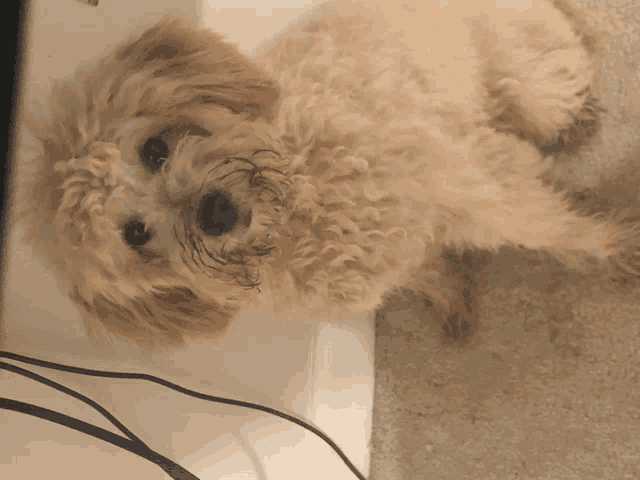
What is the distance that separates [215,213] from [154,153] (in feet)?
0.67

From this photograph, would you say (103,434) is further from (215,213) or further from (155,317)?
(215,213)

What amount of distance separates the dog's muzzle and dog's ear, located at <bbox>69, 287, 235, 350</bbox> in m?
0.19

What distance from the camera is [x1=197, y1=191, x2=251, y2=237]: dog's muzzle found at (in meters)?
0.89

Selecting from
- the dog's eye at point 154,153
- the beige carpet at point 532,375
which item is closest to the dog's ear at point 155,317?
the dog's eye at point 154,153

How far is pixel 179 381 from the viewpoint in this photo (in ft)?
→ 3.72

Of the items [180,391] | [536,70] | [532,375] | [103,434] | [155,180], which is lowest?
[532,375]

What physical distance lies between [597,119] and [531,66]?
1.10ft

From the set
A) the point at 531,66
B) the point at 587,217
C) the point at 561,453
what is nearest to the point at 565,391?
the point at 561,453

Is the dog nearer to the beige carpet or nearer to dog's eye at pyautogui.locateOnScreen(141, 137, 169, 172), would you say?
dog's eye at pyautogui.locateOnScreen(141, 137, 169, 172)

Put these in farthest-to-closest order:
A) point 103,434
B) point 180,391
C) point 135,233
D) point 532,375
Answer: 1. point 532,375
2. point 180,391
3. point 135,233
4. point 103,434

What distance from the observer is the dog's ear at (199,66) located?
3.00ft

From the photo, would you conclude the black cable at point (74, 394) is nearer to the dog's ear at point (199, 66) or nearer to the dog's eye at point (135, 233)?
the dog's eye at point (135, 233)

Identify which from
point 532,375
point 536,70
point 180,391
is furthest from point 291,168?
point 532,375

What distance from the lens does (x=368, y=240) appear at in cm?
104
